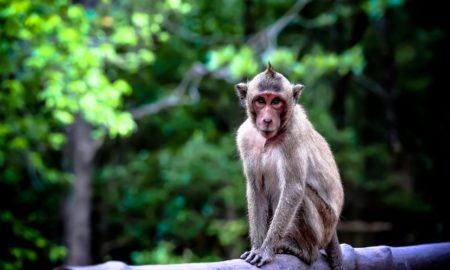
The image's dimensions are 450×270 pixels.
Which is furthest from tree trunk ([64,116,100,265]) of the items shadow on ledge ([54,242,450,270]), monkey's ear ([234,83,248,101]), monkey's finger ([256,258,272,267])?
monkey's finger ([256,258,272,267])

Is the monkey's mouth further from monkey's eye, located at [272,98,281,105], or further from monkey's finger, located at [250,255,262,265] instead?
monkey's finger, located at [250,255,262,265]

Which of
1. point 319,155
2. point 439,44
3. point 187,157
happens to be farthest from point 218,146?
point 319,155

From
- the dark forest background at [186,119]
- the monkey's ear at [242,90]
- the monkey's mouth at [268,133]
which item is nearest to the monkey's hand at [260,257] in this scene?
the monkey's mouth at [268,133]

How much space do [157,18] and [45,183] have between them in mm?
5256

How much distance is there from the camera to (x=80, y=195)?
13.5 metres

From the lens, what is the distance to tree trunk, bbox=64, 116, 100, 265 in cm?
1345

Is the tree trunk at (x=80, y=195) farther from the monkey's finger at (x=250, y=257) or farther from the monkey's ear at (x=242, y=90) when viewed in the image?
the monkey's finger at (x=250, y=257)

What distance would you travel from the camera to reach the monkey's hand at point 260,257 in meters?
3.89

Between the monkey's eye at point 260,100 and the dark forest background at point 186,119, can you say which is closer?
the monkey's eye at point 260,100

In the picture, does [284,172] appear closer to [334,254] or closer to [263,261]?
[334,254]

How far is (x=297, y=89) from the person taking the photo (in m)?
5.05

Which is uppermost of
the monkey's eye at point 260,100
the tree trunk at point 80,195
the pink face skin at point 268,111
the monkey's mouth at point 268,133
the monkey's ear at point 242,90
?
the monkey's ear at point 242,90

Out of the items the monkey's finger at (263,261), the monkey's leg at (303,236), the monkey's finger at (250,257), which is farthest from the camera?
the monkey's leg at (303,236)

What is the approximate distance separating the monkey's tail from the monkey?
0.06 meters
